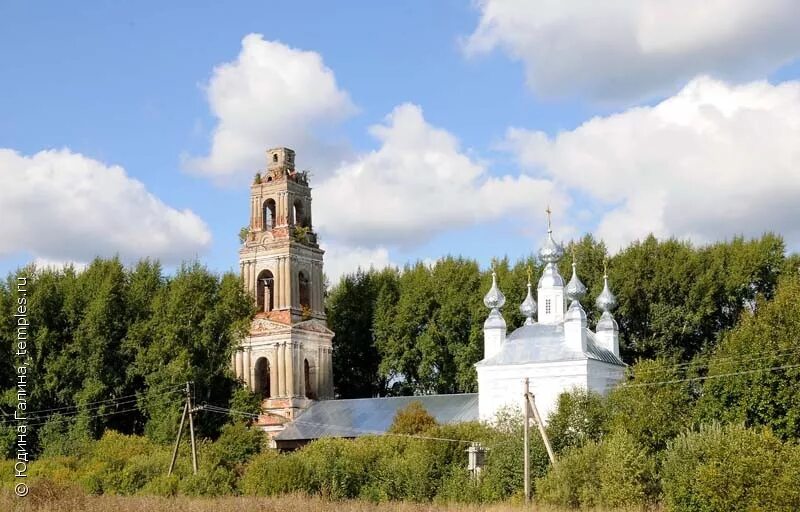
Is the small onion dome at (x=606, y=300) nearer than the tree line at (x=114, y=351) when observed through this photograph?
Yes

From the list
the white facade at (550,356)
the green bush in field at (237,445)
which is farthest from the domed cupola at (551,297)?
the green bush in field at (237,445)

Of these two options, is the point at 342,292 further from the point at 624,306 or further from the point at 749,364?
the point at 749,364

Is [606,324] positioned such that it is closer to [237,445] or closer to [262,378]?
[237,445]

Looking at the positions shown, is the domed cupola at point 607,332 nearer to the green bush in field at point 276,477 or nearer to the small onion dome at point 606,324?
the small onion dome at point 606,324

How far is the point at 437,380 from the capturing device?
60062 mm

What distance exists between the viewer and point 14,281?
54.7 metres

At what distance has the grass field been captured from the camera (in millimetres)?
30453

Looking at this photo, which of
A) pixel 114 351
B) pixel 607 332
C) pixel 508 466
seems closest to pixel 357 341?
pixel 114 351

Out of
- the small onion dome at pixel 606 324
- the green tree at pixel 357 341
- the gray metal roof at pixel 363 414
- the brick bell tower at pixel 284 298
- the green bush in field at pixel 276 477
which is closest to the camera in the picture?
the green bush in field at pixel 276 477

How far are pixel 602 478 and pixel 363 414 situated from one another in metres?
20.2

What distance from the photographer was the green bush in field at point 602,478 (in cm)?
3312

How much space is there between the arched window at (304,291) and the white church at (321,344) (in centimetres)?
5

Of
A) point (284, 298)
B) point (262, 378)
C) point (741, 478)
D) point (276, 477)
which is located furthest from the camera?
point (262, 378)

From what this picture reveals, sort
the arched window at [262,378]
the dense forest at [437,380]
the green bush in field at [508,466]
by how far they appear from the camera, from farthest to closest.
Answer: the arched window at [262,378]
the green bush in field at [508,466]
the dense forest at [437,380]
